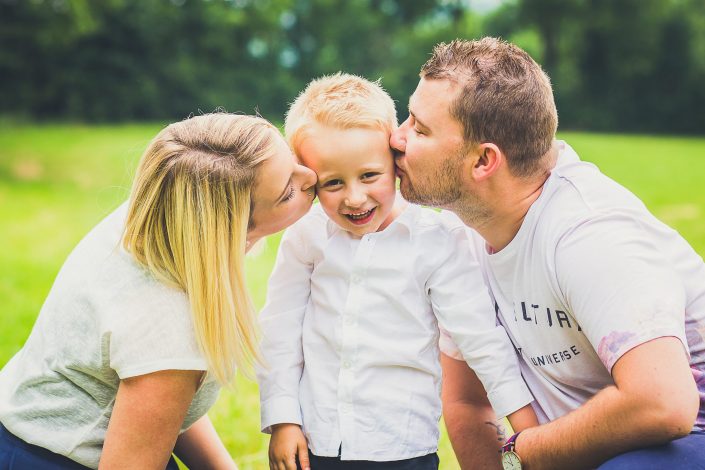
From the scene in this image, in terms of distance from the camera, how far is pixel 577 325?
8.21ft

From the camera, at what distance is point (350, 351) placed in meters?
2.65

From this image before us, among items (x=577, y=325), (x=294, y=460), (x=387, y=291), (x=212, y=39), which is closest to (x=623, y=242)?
(x=577, y=325)

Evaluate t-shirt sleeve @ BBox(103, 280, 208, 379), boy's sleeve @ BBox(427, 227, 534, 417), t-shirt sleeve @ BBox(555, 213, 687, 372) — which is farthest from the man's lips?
t-shirt sleeve @ BBox(103, 280, 208, 379)

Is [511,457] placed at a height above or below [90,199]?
below

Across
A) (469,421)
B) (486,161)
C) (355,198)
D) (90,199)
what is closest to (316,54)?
(90,199)

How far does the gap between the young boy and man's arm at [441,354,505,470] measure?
0.39m

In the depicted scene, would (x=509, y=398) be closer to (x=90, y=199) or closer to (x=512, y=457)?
(x=512, y=457)

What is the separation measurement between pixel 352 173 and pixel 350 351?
0.61 metres

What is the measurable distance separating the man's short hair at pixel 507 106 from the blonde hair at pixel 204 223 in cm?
75

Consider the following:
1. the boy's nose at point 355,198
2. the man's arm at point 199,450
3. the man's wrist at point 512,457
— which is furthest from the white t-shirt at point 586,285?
the man's arm at point 199,450

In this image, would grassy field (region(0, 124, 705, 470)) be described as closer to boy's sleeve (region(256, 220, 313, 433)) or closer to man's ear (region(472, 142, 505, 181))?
boy's sleeve (region(256, 220, 313, 433))

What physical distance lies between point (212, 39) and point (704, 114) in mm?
23029

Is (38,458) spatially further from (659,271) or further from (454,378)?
(659,271)

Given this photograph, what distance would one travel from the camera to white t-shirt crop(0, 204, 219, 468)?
2240mm
